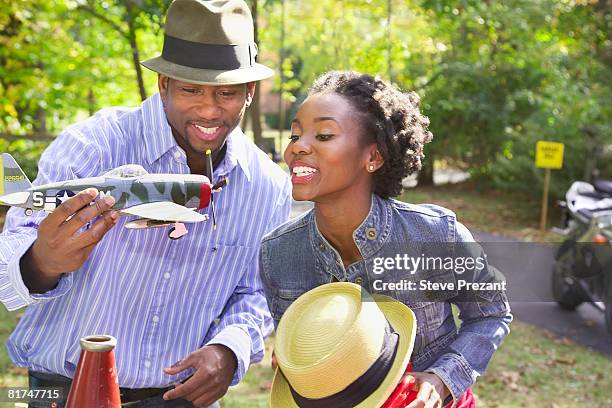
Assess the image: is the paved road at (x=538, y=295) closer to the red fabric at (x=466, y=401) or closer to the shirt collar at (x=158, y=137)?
the red fabric at (x=466, y=401)

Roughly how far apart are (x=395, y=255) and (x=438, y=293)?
181 mm

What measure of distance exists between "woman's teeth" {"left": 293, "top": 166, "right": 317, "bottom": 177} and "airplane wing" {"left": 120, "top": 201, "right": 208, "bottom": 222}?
313 mm

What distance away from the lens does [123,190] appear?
2.19 metres

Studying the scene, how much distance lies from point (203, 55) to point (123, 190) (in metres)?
0.70

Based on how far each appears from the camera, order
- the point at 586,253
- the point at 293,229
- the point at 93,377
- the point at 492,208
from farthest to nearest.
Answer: the point at 492,208 < the point at 586,253 < the point at 293,229 < the point at 93,377

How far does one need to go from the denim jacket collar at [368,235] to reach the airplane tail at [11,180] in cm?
Answer: 90

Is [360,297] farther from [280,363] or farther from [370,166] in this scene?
[370,166]

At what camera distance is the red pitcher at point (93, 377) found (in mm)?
1914

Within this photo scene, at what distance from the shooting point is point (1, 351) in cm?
721

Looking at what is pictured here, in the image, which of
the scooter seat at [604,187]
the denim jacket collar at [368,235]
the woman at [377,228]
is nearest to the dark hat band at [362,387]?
the woman at [377,228]

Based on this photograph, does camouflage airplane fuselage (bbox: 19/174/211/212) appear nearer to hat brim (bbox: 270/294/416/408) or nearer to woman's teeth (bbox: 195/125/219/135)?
woman's teeth (bbox: 195/125/219/135)

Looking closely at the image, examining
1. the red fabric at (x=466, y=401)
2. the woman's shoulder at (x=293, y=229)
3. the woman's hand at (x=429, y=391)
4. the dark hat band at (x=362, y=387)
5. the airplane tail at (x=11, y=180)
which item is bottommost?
the red fabric at (x=466, y=401)

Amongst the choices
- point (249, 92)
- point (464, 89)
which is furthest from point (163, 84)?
point (464, 89)

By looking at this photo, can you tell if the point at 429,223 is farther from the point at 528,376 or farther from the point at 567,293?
the point at 567,293
